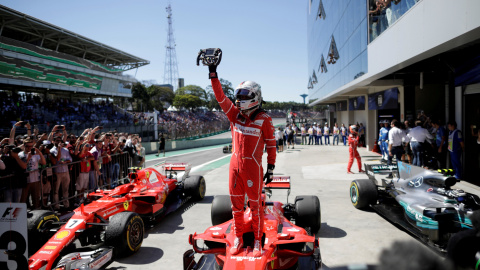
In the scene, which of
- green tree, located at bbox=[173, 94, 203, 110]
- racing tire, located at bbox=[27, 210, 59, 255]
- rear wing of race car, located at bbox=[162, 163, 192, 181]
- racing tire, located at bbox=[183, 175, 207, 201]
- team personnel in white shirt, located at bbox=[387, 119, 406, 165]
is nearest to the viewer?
racing tire, located at bbox=[27, 210, 59, 255]

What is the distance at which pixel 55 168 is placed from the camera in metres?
7.55

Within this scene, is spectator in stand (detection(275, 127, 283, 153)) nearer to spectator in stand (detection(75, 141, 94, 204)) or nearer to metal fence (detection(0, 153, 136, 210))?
metal fence (detection(0, 153, 136, 210))

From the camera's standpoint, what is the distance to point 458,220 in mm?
4426

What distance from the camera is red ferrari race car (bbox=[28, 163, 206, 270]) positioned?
4.08 m

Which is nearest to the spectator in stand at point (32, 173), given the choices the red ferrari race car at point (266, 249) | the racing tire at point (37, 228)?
the racing tire at point (37, 228)

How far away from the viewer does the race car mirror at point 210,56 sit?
3975 mm

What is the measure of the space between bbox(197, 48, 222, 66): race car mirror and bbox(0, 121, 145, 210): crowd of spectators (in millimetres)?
4696

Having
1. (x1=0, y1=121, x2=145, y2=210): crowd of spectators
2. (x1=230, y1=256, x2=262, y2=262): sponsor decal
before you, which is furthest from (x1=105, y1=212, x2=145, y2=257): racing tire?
(x1=0, y1=121, x2=145, y2=210): crowd of spectators

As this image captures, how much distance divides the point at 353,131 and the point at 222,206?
6.87 m

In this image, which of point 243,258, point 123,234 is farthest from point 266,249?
point 123,234

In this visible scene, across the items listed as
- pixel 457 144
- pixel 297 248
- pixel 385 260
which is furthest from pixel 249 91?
pixel 457 144

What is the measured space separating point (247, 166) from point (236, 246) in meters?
0.94

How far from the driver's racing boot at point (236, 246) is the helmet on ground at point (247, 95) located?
160cm

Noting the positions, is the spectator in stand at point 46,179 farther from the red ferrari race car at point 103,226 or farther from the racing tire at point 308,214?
the racing tire at point 308,214
